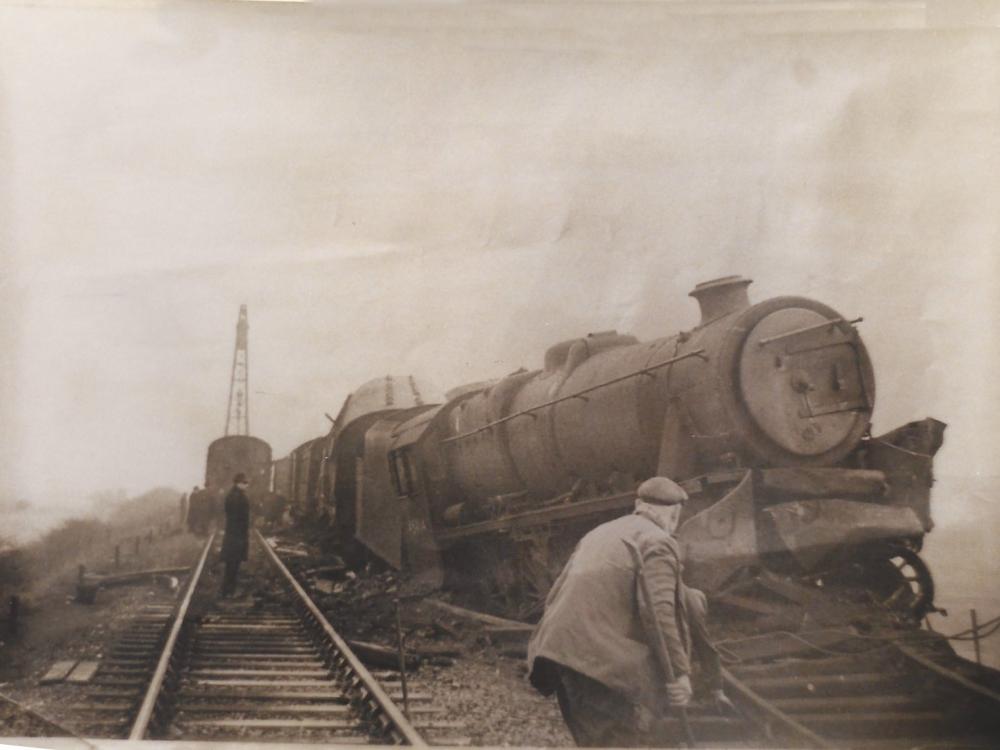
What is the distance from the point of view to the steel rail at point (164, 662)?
1923 millimetres

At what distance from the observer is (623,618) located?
1.81 metres

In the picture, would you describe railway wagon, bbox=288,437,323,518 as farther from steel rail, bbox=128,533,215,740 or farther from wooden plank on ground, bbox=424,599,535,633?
wooden plank on ground, bbox=424,599,535,633

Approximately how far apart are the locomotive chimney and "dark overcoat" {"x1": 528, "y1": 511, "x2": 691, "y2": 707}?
0.54 meters

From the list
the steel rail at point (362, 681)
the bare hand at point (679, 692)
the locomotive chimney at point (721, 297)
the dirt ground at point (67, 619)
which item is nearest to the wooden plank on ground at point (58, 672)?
the dirt ground at point (67, 619)

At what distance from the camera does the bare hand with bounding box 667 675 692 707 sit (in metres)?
1.80

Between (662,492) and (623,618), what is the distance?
30 cm

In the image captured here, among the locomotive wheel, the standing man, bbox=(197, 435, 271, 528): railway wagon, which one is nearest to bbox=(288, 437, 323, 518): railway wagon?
bbox=(197, 435, 271, 528): railway wagon

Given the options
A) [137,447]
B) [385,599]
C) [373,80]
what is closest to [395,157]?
[373,80]

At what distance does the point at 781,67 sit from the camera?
212 cm

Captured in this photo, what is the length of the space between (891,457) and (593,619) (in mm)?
825

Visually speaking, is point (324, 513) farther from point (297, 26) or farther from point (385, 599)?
point (297, 26)

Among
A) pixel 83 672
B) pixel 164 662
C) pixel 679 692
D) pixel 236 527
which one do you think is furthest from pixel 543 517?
pixel 83 672

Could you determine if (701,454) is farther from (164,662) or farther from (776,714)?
(164,662)

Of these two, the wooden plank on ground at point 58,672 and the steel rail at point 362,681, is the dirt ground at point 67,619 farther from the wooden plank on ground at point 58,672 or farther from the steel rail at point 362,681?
the steel rail at point 362,681
